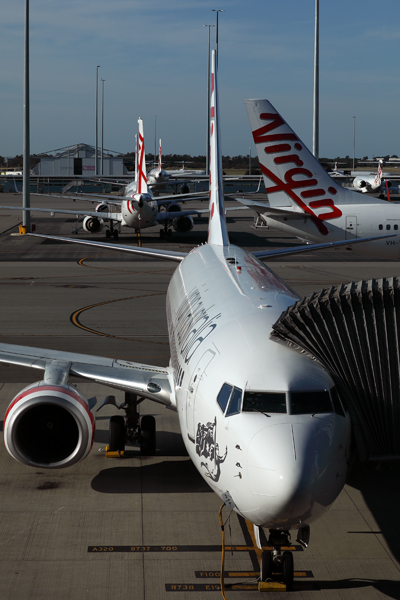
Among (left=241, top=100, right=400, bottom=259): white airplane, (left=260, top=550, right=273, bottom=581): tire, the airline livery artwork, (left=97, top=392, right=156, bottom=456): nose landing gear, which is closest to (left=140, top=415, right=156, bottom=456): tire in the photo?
(left=97, top=392, right=156, bottom=456): nose landing gear

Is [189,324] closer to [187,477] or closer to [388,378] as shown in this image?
[187,477]

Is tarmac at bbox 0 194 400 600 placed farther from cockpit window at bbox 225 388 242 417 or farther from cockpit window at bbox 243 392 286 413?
cockpit window at bbox 225 388 242 417

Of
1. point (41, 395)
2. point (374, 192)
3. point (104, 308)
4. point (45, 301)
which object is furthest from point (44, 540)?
point (374, 192)

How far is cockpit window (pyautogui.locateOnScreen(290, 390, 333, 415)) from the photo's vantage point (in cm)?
822

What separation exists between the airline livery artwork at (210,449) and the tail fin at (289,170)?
81.2ft

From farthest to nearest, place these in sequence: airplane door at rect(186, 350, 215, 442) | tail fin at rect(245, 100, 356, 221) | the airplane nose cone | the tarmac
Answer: tail fin at rect(245, 100, 356, 221) → airplane door at rect(186, 350, 215, 442) → the tarmac → the airplane nose cone

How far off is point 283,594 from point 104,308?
20815 mm

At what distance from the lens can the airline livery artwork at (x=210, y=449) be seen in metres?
8.75

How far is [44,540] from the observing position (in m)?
10.6

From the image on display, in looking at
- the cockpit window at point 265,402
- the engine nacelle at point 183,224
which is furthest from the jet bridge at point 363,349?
the engine nacelle at point 183,224

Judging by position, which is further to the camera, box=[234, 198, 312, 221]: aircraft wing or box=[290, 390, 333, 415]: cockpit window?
box=[234, 198, 312, 221]: aircraft wing

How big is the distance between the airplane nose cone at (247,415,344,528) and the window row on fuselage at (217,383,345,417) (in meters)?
0.20

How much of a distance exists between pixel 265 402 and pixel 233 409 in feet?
1.45

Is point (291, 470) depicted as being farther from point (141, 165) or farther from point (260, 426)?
point (141, 165)
